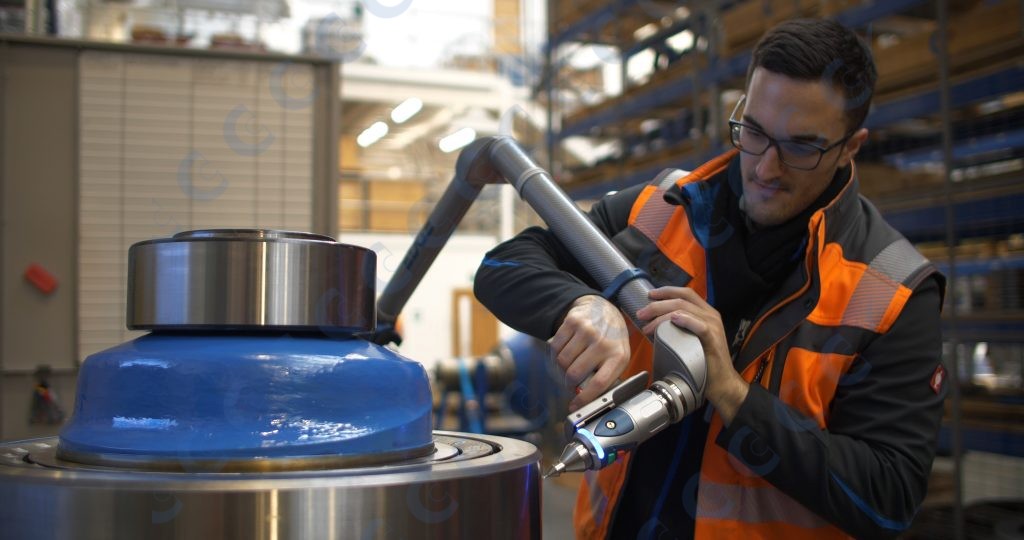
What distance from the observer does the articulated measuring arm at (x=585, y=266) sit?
72 cm

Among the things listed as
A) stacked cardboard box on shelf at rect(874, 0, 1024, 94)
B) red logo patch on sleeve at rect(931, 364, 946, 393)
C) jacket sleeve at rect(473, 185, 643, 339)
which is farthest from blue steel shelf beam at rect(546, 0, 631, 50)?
red logo patch on sleeve at rect(931, 364, 946, 393)

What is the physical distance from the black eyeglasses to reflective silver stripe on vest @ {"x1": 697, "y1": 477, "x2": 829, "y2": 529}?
0.40 m

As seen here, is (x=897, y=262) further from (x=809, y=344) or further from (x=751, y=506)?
(x=751, y=506)

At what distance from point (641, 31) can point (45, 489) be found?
599cm

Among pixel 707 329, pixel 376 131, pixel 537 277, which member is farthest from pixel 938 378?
pixel 376 131

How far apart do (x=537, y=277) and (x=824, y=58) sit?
0.43m

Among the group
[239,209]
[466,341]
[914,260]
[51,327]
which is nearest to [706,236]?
[914,260]

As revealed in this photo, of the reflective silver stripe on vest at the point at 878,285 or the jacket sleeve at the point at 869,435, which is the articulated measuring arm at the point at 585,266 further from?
the reflective silver stripe on vest at the point at 878,285

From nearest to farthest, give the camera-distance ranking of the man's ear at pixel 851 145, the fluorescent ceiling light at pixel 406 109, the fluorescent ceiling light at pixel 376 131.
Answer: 1. the man's ear at pixel 851 145
2. the fluorescent ceiling light at pixel 376 131
3. the fluorescent ceiling light at pixel 406 109

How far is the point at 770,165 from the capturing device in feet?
3.49

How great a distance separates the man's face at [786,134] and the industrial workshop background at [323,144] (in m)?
0.32

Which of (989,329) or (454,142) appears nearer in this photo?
(989,329)

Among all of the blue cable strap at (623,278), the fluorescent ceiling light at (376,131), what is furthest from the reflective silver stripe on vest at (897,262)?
the fluorescent ceiling light at (376,131)

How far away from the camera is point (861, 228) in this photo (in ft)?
3.64
